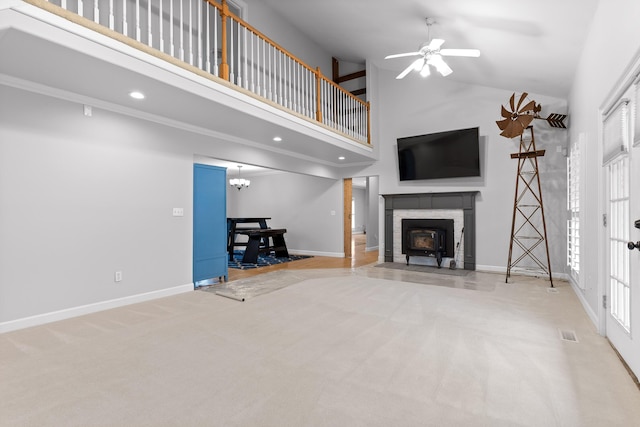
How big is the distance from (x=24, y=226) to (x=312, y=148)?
4386 mm

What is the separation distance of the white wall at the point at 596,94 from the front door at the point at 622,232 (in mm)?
Answer: 162

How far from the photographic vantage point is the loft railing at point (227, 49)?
3562 millimetres

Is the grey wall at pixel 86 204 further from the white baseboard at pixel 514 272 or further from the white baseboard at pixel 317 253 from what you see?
the white baseboard at pixel 514 272

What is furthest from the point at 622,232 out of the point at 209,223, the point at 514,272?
the point at 209,223

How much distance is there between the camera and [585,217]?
3652 mm

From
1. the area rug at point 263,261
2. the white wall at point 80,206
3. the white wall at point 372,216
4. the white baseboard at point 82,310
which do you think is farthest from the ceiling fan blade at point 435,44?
A: the white wall at point 372,216

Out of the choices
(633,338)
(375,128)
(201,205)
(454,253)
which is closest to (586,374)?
(633,338)

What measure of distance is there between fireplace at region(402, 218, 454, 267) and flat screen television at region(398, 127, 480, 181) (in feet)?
3.12

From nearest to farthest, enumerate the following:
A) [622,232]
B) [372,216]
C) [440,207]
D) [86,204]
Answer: [622,232], [86,204], [440,207], [372,216]

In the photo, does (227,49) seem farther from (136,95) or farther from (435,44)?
(435,44)

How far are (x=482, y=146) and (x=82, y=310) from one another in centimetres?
677

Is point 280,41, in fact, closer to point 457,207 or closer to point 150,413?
point 457,207

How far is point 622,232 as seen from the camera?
250 centimetres

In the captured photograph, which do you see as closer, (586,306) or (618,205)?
(618,205)
